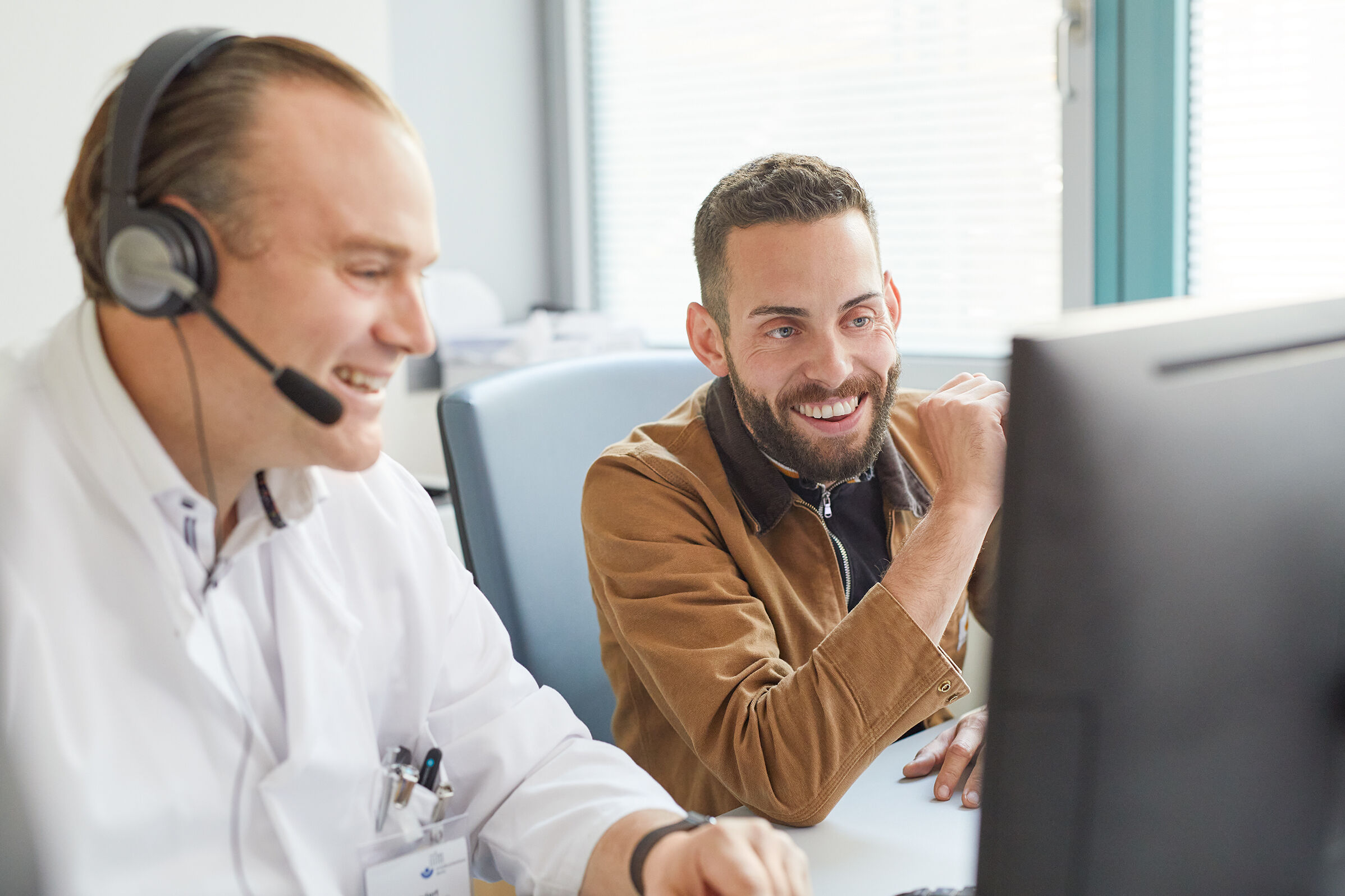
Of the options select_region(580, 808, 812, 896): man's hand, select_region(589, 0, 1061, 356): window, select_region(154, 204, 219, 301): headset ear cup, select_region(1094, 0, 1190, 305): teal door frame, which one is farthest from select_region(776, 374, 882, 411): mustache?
select_region(1094, 0, 1190, 305): teal door frame

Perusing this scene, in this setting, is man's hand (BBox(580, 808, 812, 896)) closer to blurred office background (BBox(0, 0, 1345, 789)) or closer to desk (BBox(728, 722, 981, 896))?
desk (BBox(728, 722, 981, 896))

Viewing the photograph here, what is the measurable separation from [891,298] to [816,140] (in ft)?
4.69

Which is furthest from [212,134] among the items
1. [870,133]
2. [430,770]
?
[870,133]

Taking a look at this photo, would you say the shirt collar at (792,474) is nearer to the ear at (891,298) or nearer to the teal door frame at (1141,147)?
the ear at (891,298)

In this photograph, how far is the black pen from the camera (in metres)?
0.93

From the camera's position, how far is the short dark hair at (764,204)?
131cm

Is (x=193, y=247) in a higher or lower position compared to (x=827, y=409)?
higher

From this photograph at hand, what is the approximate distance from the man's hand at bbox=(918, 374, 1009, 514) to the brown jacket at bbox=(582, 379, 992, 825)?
92mm

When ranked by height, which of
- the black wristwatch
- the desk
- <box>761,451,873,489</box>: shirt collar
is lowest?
the desk

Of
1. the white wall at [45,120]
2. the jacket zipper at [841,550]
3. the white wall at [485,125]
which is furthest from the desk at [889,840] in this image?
the white wall at [485,125]

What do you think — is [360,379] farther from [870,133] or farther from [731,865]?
[870,133]

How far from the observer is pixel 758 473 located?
1.31 metres

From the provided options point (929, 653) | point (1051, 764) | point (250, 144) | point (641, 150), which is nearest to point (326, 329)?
point (250, 144)

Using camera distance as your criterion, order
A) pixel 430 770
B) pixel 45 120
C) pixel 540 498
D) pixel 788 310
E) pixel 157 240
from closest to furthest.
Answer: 1. pixel 157 240
2. pixel 430 770
3. pixel 788 310
4. pixel 540 498
5. pixel 45 120
